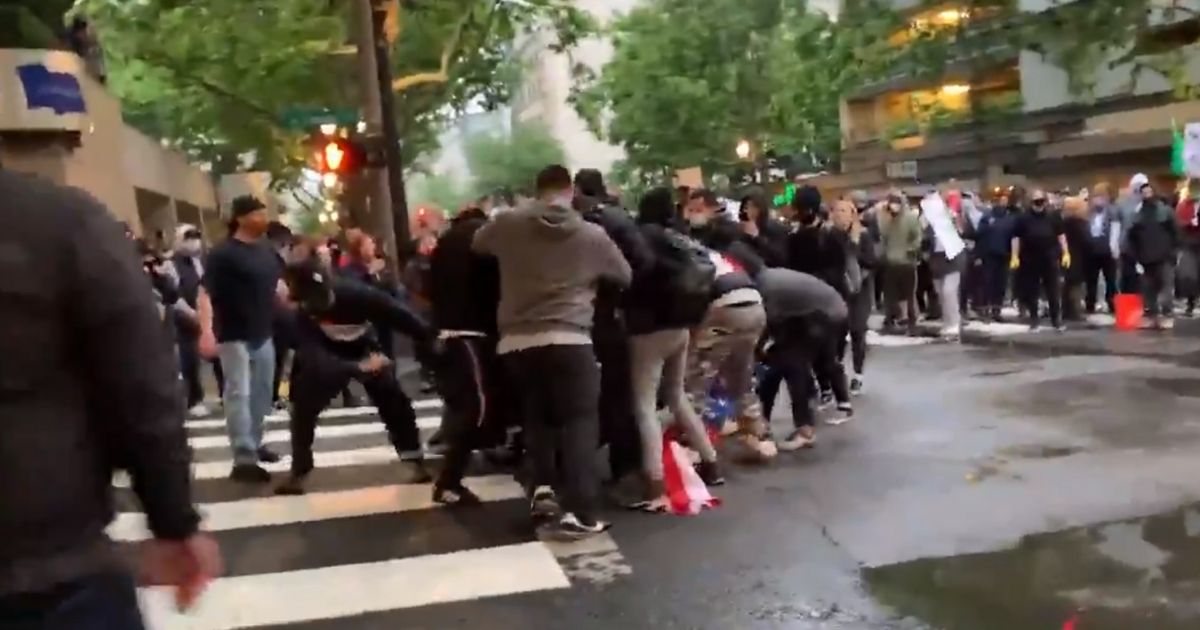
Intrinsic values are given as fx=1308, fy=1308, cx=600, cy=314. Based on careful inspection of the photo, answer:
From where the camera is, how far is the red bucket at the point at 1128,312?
16.2 metres

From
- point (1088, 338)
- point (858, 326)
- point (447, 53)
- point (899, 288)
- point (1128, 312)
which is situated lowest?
point (1088, 338)

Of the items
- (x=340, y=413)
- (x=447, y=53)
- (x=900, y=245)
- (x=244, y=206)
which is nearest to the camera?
(x=244, y=206)

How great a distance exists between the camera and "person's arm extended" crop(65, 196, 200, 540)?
103 inches

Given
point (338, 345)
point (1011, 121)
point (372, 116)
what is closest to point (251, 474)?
point (338, 345)

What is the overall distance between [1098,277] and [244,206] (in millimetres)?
13273

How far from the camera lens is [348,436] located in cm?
1080

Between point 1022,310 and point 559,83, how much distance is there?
3839 inches

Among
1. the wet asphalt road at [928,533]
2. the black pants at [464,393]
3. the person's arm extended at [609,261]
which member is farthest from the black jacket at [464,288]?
the wet asphalt road at [928,533]

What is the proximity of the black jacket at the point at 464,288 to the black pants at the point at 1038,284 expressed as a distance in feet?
34.8

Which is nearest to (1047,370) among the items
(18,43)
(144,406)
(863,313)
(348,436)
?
(863,313)

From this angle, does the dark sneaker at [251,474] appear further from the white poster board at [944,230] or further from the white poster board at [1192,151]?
the white poster board at [1192,151]

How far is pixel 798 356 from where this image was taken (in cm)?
884

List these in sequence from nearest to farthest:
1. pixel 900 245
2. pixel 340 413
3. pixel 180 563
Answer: pixel 180 563 < pixel 340 413 < pixel 900 245

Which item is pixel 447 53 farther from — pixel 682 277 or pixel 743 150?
pixel 743 150
